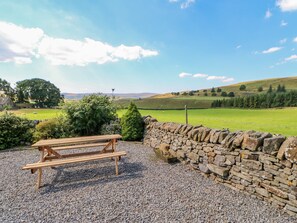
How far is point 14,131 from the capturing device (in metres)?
7.80

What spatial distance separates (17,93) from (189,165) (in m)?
57.5

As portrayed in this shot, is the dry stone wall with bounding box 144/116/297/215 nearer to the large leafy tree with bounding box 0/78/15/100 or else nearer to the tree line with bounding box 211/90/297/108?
the tree line with bounding box 211/90/297/108

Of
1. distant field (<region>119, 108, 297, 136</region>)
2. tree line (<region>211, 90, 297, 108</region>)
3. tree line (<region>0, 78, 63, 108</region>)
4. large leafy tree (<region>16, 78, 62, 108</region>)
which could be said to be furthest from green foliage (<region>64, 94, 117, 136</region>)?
large leafy tree (<region>16, 78, 62, 108</region>)

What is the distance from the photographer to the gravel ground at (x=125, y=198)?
2.87 metres

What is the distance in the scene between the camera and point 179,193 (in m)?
3.62

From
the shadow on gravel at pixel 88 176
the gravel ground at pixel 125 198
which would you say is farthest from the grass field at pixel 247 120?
the shadow on gravel at pixel 88 176

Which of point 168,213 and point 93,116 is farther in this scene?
point 93,116

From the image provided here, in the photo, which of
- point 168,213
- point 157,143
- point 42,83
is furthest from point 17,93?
point 168,213

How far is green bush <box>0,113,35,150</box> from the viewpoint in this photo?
24.4 ft

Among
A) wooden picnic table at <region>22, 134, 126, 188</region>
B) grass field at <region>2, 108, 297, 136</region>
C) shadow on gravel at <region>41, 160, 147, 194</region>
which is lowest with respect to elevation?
shadow on gravel at <region>41, 160, 147, 194</region>

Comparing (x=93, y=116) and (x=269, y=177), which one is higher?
(x=93, y=116)

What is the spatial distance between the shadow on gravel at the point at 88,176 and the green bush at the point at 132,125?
9.62 ft

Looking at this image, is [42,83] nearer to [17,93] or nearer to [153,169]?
[17,93]

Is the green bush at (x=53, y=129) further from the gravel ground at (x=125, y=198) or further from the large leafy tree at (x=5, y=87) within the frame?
the large leafy tree at (x=5, y=87)
